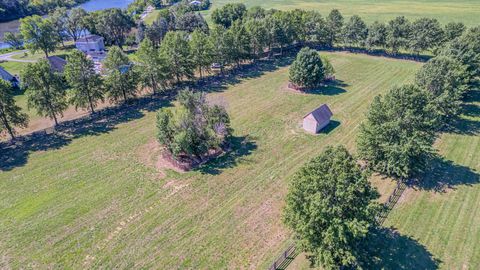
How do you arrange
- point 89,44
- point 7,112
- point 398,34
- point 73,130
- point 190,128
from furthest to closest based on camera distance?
point 89,44, point 398,34, point 73,130, point 7,112, point 190,128

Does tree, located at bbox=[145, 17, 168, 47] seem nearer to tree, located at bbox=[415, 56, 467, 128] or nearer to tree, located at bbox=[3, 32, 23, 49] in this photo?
tree, located at bbox=[3, 32, 23, 49]

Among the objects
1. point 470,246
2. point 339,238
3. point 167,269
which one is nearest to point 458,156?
point 470,246

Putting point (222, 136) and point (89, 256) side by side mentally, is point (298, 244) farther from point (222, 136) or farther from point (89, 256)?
point (222, 136)

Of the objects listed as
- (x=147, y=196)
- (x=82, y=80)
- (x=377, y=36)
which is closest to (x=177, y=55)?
(x=82, y=80)

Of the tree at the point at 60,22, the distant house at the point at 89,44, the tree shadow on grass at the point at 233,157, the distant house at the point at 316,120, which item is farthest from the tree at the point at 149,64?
the tree at the point at 60,22

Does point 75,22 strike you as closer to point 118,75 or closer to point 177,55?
point 177,55

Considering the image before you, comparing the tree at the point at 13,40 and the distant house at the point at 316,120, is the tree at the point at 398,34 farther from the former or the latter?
the tree at the point at 13,40

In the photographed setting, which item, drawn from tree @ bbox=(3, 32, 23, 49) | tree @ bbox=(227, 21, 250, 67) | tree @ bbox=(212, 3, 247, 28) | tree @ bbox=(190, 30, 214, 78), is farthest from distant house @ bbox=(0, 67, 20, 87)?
tree @ bbox=(212, 3, 247, 28)
